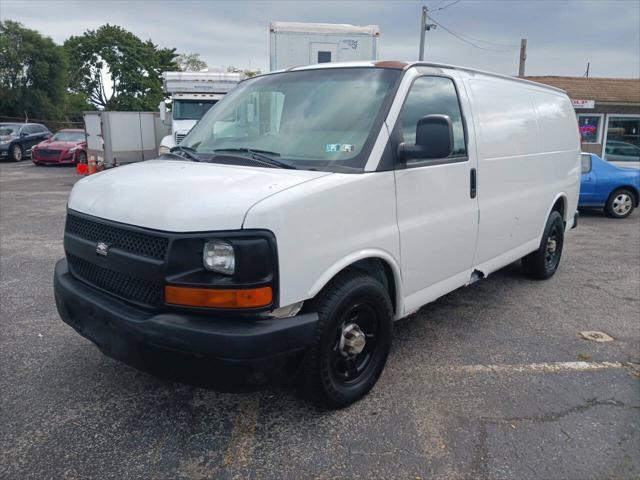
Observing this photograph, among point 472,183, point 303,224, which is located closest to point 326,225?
point 303,224

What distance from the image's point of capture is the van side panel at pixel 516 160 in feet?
14.3

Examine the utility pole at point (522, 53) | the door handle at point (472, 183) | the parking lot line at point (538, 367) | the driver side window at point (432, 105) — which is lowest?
the parking lot line at point (538, 367)

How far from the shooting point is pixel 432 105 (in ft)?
12.4

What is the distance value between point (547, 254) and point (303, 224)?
14.3 ft

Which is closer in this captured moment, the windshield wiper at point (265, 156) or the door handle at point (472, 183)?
the windshield wiper at point (265, 156)

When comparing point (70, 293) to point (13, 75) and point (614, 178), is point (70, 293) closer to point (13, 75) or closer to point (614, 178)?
point (614, 178)

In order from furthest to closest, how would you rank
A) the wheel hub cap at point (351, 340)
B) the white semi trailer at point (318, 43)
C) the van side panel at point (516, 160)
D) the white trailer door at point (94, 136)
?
the white trailer door at point (94, 136) → the white semi trailer at point (318, 43) → the van side panel at point (516, 160) → the wheel hub cap at point (351, 340)

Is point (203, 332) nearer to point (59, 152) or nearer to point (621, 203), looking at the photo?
point (621, 203)

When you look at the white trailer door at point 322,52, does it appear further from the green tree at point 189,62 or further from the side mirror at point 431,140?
the green tree at point 189,62

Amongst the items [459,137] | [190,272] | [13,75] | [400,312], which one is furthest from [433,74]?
[13,75]

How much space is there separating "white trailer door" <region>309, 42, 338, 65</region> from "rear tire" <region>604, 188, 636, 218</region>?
6319mm

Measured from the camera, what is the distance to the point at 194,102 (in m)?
15.5

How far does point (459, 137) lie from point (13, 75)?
154ft

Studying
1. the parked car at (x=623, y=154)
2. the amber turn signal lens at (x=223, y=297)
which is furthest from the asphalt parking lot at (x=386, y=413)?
the parked car at (x=623, y=154)
